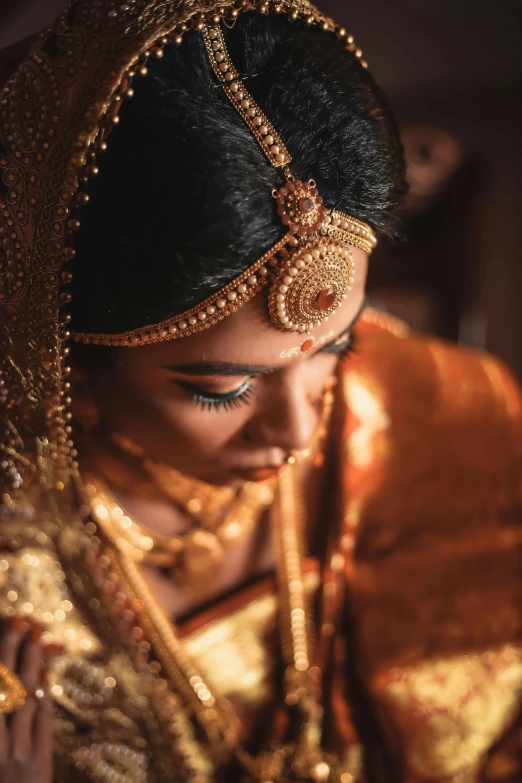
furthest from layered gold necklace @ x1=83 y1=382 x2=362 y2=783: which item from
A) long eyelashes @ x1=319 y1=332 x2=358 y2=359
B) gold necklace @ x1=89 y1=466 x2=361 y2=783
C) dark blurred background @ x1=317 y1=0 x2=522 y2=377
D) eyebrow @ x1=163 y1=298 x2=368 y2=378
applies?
dark blurred background @ x1=317 y1=0 x2=522 y2=377

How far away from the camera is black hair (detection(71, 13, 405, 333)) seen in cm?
50

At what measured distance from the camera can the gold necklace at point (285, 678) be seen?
891mm

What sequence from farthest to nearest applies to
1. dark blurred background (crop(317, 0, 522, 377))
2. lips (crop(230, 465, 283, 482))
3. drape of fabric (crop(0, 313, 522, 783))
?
dark blurred background (crop(317, 0, 522, 377)), drape of fabric (crop(0, 313, 522, 783)), lips (crop(230, 465, 283, 482))

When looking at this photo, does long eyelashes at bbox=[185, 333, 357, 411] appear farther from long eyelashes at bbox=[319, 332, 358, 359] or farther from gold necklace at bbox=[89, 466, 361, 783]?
gold necklace at bbox=[89, 466, 361, 783]

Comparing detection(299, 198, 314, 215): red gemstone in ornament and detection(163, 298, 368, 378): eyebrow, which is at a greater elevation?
detection(299, 198, 314, 215): red gemstone in ornament

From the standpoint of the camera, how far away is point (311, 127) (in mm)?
537

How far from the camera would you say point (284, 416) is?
65 cm

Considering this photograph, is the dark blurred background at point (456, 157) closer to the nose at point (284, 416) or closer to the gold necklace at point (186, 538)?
the nose at point (284, 416)

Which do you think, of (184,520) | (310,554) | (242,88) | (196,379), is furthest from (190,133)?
(310,554)

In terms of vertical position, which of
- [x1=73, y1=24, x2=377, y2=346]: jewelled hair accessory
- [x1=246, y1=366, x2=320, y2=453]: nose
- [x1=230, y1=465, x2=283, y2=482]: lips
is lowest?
[x1=230, y1=465, x2=283, y2=482]: lips

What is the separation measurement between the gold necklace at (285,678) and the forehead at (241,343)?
1.24ft

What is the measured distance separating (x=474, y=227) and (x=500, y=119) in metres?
0.29

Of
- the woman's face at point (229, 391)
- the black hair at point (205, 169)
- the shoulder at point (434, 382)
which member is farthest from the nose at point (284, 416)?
the shoulder at point (434, 382)

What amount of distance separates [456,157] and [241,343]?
1.25m
